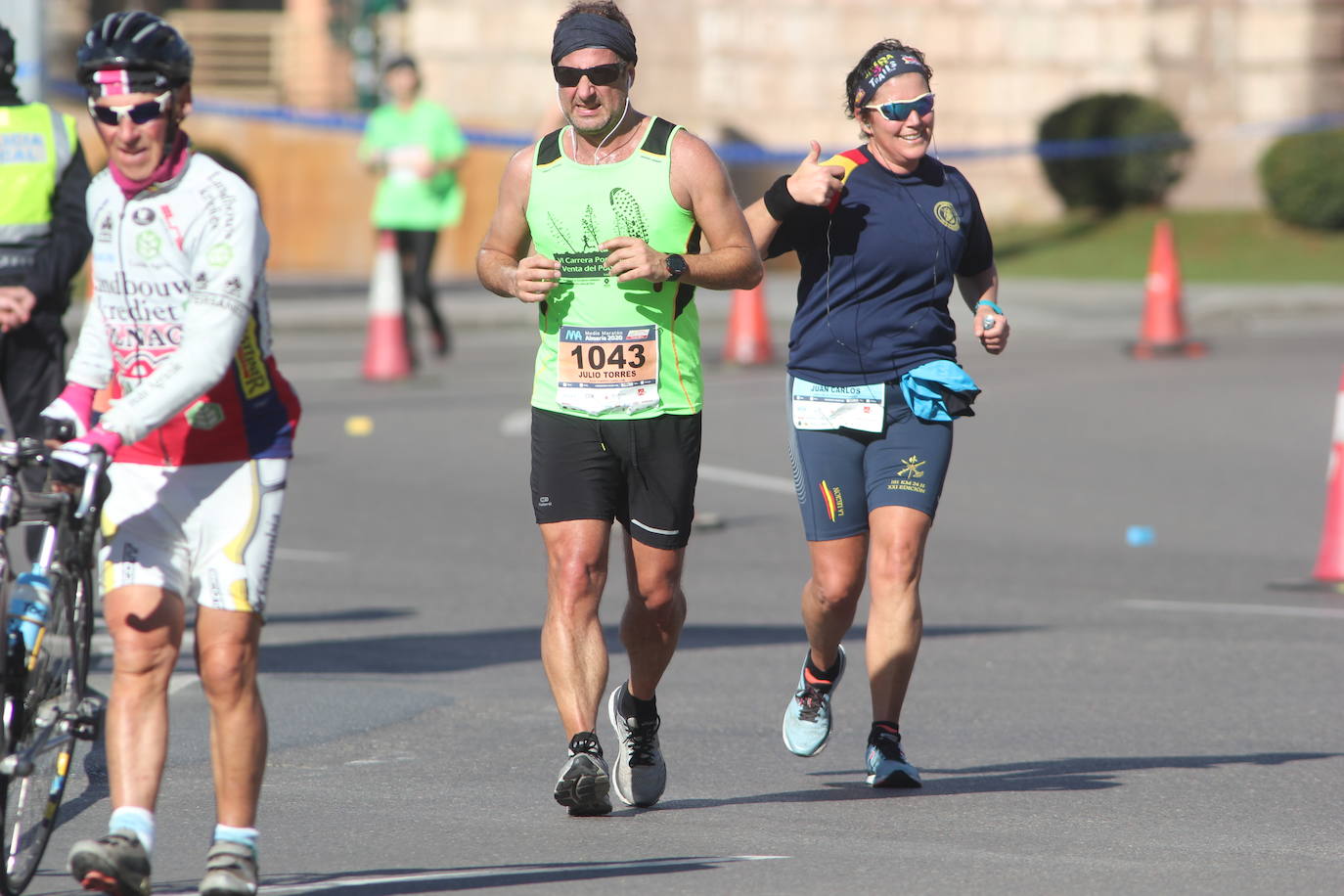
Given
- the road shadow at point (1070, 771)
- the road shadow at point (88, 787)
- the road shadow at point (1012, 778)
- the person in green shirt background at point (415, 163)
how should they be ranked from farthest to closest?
the person in green shirt background at point (415, 163)
the road shadow at point (1070, 771)
the road shadow at point (1012, 778)
the road shadow at point (88, 787)

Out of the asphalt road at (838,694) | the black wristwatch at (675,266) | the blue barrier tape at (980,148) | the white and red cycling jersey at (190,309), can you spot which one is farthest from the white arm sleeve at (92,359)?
the blue barrier tape at (980,148)

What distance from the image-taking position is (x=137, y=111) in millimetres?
4789

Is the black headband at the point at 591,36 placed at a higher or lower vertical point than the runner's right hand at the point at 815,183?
higher

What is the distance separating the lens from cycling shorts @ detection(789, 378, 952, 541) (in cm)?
648

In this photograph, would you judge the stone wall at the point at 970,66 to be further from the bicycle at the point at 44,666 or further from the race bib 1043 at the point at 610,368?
the bicycle at the point at 44,666

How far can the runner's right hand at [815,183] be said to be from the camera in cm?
639

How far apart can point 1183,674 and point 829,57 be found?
27.7 meters

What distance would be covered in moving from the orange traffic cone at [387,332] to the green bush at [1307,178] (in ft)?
48.1

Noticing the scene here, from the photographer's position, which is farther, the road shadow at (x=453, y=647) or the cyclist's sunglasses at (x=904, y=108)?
the road shadow at (x=453, y=647)

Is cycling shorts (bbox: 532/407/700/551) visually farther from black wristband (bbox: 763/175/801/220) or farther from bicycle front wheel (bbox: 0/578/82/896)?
bicycle front wheel (bbox: 0/578/82/896)

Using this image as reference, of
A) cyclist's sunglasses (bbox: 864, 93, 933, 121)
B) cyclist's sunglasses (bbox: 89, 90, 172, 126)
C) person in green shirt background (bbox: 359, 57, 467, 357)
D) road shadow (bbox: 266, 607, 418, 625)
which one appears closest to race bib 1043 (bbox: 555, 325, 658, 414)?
cyclist's sunglasses (bbox: 864, 93, 933, 121)

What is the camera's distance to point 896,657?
6.46 metres

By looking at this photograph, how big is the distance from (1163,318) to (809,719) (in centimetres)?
1385

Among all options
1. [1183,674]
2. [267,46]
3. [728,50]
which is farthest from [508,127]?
[1183,674]
